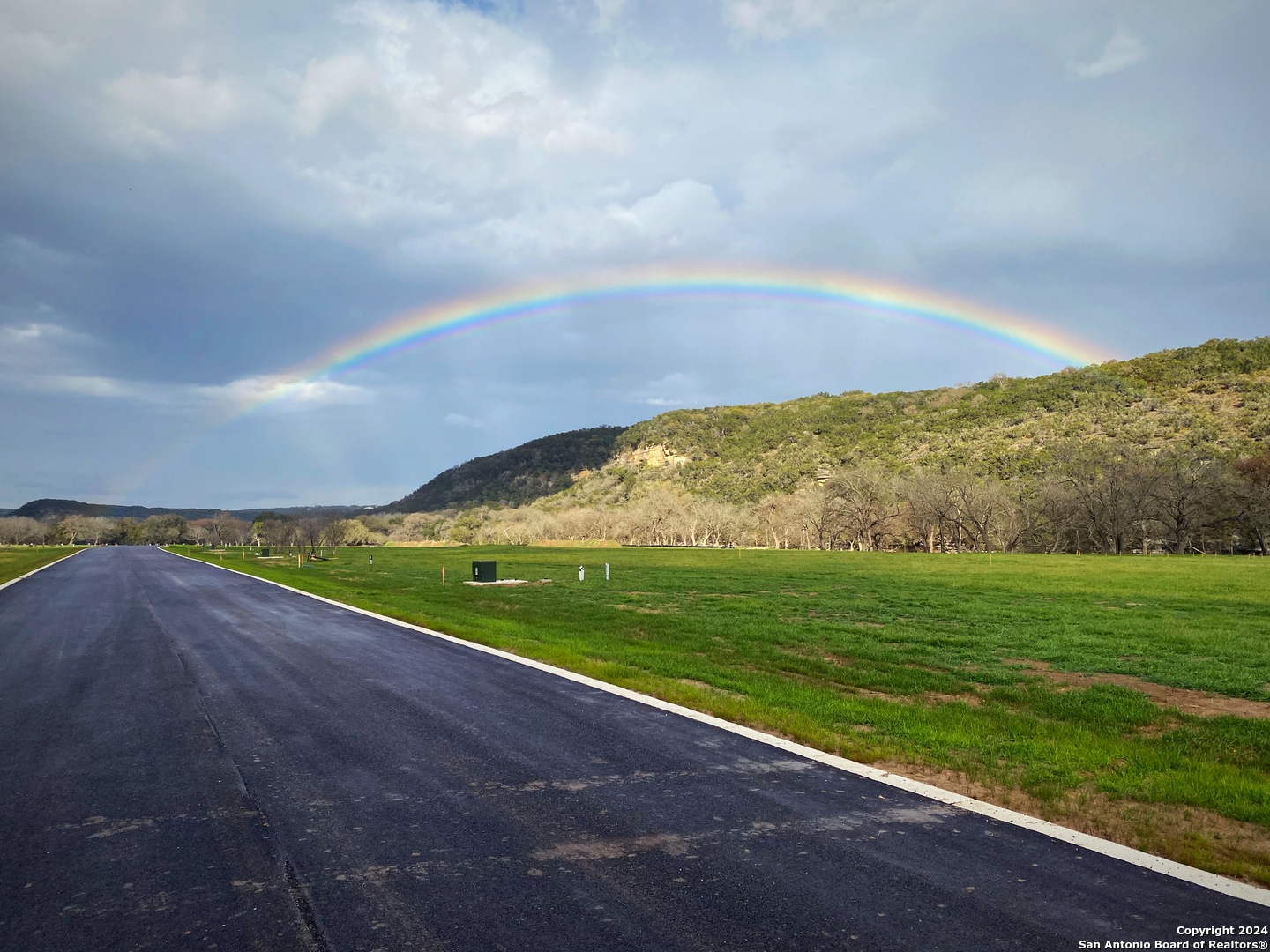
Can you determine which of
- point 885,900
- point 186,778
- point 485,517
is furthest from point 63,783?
point 485,517

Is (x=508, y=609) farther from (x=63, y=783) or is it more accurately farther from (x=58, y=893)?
(x=58, y=893)

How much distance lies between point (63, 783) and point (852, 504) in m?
85.7

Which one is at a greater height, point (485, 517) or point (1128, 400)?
point (1128, 400)

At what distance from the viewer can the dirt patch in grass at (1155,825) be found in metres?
4.66

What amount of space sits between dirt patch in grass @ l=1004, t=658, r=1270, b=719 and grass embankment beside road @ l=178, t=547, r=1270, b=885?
47 millimetres

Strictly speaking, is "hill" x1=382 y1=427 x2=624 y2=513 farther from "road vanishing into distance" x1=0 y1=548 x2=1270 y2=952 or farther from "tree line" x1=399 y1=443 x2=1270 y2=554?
"road vanishing into distance" x1=0 y1=548 x2=1270 y2=952

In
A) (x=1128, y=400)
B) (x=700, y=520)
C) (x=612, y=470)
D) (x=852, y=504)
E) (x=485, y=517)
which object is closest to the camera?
(x=852, y=504)

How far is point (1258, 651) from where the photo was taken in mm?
13312

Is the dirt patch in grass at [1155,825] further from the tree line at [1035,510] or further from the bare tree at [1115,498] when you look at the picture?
the bare tree at [1115,498]

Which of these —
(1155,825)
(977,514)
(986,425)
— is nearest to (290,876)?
(1155,825)

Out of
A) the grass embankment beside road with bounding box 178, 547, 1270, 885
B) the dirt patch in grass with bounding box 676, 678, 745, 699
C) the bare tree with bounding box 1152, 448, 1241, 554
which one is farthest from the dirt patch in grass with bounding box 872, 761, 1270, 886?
the bare tree with bounding box 1152, 448, 1241, 554

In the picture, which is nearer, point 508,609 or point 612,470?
point 508,609

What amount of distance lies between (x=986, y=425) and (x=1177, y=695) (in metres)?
114

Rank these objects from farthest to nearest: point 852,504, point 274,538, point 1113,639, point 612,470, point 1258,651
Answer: point 612,470
point 274,538
point 852,504
point 1113,639
point 1258,651
